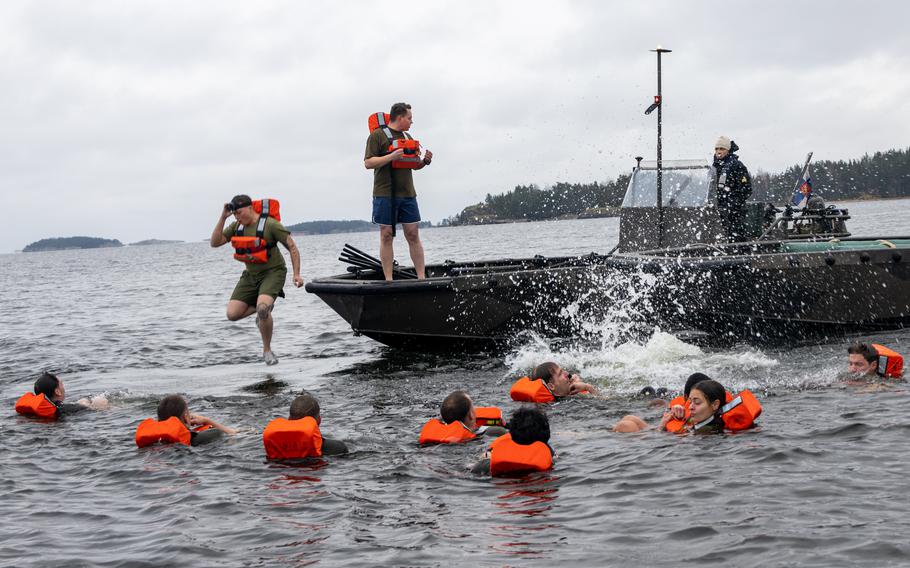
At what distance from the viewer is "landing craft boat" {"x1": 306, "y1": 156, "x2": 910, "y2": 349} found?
11883 mm

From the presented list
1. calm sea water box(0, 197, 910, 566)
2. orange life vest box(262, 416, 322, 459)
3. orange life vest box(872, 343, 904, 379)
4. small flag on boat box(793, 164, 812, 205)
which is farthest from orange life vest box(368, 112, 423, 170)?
small flag on boat box(793, 164, 812, 205)

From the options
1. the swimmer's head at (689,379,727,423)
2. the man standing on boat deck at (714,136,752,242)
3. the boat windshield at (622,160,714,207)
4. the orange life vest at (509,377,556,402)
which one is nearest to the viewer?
the swimmer's head at (689,379,727,423)

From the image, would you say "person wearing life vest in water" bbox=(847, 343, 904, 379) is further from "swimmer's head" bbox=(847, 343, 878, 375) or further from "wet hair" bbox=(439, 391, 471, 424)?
"wet hair" bbox=(439, 391, 471, 424)

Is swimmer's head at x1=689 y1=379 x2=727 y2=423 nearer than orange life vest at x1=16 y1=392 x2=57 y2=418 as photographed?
Yes

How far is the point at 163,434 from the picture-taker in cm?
839

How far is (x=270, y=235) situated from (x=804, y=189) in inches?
513

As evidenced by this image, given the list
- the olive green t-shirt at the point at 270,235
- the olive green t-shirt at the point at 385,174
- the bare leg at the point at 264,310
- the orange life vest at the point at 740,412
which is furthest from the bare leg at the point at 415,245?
the orange life vest at the point at 740,412

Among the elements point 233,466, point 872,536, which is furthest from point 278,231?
point 872,536

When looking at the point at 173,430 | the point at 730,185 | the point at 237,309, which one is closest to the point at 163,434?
the point at 173,430

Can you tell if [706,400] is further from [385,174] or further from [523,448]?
[385,174]

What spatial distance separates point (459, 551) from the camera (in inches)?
219

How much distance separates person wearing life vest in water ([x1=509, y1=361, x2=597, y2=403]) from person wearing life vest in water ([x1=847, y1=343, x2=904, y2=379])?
2587 millimetres

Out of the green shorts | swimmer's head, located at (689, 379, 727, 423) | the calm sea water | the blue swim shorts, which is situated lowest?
the calm sea water

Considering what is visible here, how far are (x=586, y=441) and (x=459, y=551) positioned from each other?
2724 millimetres
